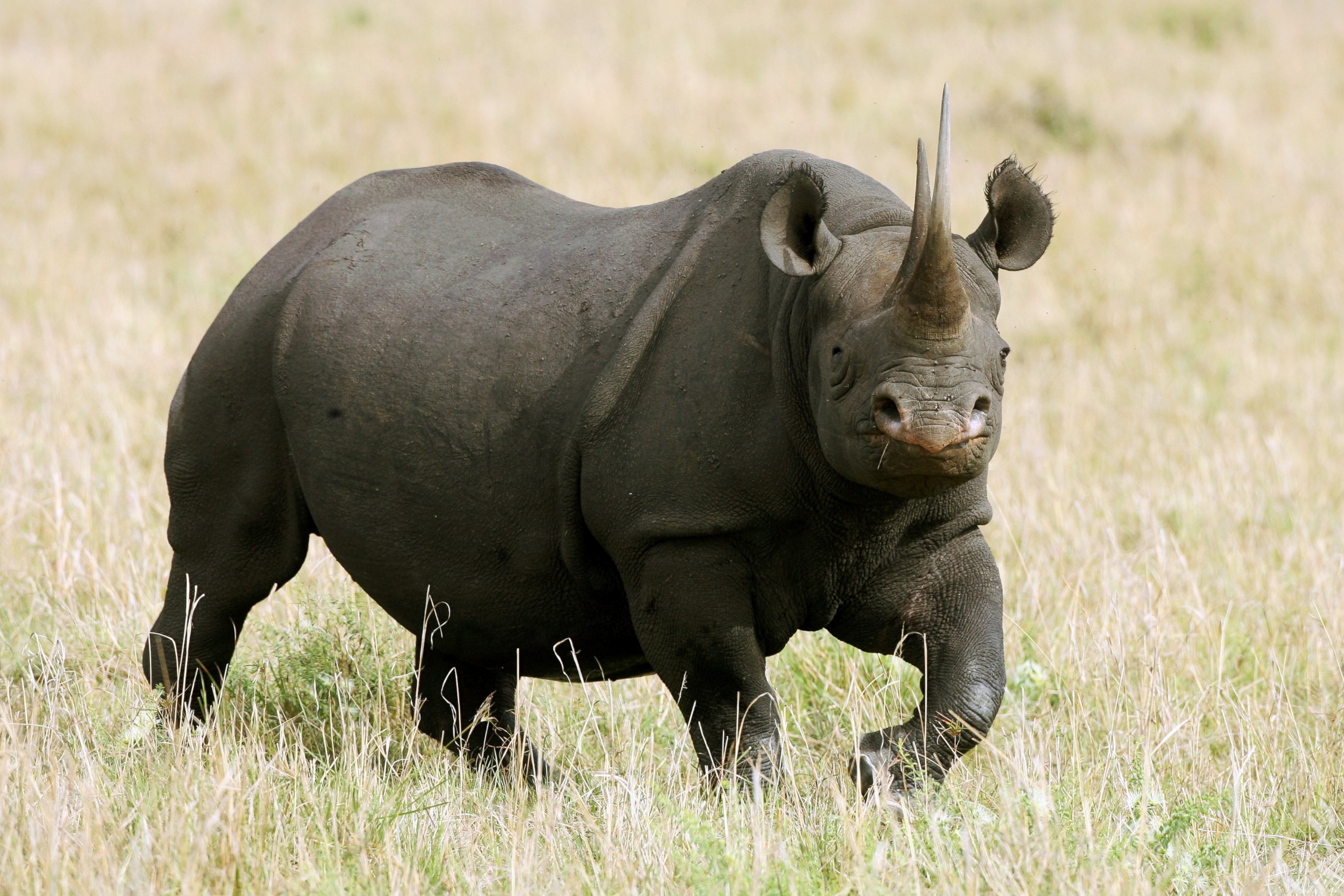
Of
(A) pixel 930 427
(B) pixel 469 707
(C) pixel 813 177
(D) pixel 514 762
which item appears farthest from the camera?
(B) pixel 469 707

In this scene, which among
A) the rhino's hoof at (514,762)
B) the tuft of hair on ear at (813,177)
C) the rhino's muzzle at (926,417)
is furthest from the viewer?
the rhino's hoof at (514,762)

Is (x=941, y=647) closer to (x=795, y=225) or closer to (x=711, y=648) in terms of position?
(x=711, y=648)

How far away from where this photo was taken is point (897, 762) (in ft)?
12.3

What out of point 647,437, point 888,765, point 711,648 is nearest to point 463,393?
point 647,437

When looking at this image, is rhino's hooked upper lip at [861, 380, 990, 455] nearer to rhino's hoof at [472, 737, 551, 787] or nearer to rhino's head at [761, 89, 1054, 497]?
rhino's head at [761, 89, 1054, 497]

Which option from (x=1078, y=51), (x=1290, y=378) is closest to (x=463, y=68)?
(x=1078, y=51)

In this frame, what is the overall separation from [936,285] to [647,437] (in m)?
0.88

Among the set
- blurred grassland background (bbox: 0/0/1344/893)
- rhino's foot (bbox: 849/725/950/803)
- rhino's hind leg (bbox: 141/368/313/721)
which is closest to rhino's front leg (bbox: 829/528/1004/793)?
rhino's foot (bbox: 849/725/950/803)

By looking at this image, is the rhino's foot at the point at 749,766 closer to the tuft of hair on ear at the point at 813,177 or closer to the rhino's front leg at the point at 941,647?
the rhino's front leg at the point at 941,647

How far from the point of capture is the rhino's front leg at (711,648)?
3.87 meters

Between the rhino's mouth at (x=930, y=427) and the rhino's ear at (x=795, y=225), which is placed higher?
the rhino's ear at (x=795, y=225)

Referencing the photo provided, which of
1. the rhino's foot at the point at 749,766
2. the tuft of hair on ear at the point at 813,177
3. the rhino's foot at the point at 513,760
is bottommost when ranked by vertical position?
the rhino's foot at the point at 513,760

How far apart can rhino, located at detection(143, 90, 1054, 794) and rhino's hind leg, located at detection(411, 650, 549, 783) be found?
7.5 inches

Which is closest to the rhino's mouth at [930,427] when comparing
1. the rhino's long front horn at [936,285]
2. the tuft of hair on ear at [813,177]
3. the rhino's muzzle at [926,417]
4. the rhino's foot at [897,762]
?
the rhino's muzzle at [926,417]
